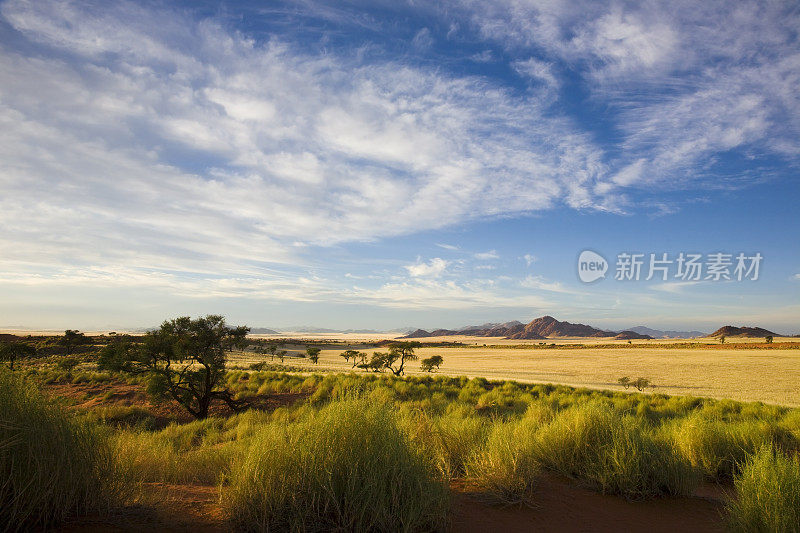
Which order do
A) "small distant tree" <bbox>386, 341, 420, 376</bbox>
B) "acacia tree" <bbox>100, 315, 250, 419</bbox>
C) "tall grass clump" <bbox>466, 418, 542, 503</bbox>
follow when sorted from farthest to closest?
"small distant tree" <bbox>386, 341, 420, 376</bbox> → "acacia tree" <bbox>100, 315, 250, 419</bbox> → "tall grass clump" <bbox>466, 418, 542, 503</bbox>

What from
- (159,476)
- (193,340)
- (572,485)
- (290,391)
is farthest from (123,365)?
(572,485)

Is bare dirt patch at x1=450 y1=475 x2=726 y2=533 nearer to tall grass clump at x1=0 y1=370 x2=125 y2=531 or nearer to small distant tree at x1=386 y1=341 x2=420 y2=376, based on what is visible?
tall grass clump at x1=0 y1=370 x2=125 y2=531

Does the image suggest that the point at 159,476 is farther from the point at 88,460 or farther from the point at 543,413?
the point at 543,413

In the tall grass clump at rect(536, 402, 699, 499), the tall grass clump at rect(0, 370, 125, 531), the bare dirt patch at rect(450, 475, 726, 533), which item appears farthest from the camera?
the tall grass clump at rect(536, 402, 699, 499)

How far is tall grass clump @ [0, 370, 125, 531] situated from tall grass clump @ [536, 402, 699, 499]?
6.67 metres

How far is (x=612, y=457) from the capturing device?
6500 mm

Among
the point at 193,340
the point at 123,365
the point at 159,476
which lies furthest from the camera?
the point at 193,340

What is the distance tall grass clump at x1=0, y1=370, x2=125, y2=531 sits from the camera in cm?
401

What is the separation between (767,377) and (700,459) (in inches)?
1414

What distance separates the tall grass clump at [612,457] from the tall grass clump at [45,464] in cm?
667

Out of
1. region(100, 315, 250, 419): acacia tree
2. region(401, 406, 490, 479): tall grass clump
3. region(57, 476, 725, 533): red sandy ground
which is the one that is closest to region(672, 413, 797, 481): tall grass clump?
region(57, 476, 725, 533): red sandy ground

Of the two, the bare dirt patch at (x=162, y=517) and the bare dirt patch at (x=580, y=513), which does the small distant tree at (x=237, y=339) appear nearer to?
the bare dirt patch at (x=162, y=517)

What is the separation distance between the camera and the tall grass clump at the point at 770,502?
171 inches

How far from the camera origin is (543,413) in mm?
11250
